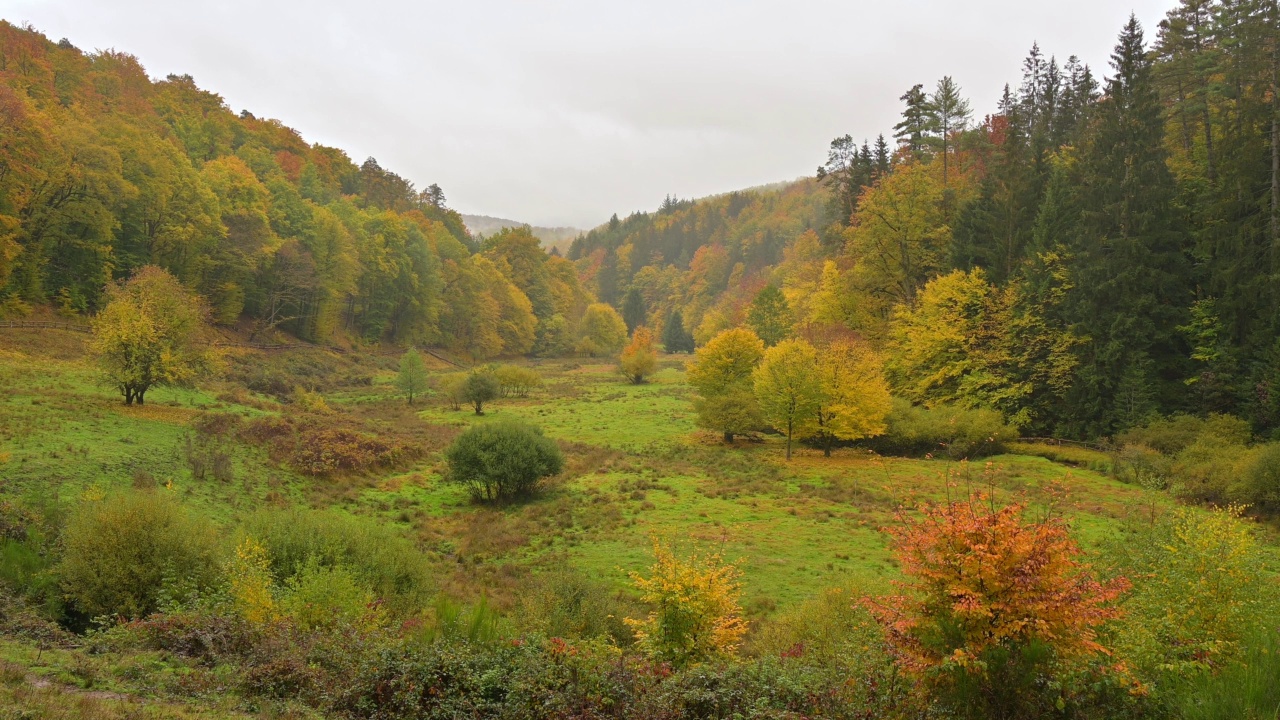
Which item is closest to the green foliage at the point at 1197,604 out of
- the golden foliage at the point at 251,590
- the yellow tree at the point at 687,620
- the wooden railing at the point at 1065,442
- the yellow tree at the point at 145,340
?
the yellow tree at the point at 687,620

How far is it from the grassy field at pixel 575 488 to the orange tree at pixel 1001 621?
2857 millimetres

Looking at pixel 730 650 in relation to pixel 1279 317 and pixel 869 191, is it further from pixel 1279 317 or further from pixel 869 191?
pixel 869 191

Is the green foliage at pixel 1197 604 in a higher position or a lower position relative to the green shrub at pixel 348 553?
higher

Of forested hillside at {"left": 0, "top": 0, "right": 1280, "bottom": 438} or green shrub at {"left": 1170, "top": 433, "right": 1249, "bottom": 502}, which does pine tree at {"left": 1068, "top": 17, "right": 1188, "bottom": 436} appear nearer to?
forested hillside at {"left": 0, "top": 0, "right": 1280, "bottom": 438}

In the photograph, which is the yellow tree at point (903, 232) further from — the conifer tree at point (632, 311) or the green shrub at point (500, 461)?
the conifer tree at point (632, 311)

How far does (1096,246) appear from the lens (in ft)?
117

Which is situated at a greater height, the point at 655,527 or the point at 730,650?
the point at 730,650

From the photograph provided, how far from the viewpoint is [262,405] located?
123ft

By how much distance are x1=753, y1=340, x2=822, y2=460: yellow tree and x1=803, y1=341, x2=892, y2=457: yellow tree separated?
0.43 meters

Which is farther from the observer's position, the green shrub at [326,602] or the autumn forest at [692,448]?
the green shrub at [326,602]

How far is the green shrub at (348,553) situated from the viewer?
13922 millimetres

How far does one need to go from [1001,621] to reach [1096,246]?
37.1 metres

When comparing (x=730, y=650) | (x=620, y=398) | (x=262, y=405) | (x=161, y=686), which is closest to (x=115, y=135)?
(x=262, y=405)

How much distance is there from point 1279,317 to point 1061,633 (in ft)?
109
